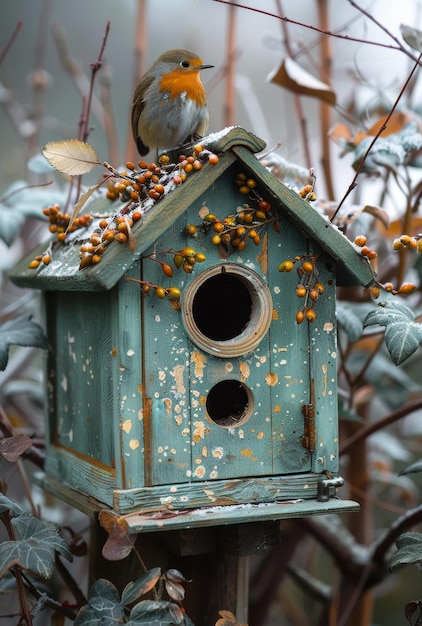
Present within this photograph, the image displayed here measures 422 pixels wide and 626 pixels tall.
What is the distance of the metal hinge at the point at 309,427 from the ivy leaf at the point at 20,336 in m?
0.60

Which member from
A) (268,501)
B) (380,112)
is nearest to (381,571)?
(268,501)

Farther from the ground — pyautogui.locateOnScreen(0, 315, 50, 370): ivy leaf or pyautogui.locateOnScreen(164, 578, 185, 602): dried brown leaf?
pyautogui.locateOnScreen(0, 315, 50, 370): ivy leaf

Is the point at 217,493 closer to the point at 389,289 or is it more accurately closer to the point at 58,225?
the point at 389,289

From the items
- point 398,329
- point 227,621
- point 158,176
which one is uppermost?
point 158,176

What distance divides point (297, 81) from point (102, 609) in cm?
130

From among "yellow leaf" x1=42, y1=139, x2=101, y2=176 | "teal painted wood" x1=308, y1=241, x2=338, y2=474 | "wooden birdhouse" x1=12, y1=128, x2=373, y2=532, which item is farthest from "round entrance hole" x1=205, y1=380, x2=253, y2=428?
"yellow leaf" x1=42, y1=139, x2=101, y2=176

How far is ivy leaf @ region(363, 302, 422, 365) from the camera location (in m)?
1.46

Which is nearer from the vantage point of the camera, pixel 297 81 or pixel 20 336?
pixel 20 336

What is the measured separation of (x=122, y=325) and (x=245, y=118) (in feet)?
11.7

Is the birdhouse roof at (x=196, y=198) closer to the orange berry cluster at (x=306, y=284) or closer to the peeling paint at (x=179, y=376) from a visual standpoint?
the orange berry cluster at (x=306, y=284)

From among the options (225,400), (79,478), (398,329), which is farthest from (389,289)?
(79,478)

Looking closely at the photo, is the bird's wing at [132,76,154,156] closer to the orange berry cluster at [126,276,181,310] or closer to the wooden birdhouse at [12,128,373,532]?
the wooden birdhouse at [12,128,373,532]

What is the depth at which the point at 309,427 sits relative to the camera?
159cm

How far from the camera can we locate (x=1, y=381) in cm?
244
